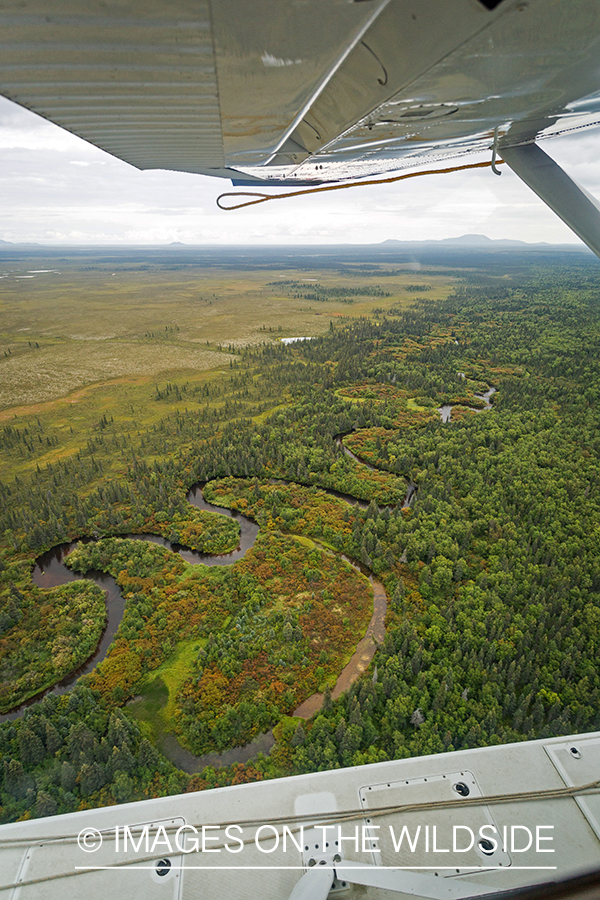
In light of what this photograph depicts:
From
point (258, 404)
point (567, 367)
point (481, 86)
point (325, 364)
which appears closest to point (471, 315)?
point (567, 367)

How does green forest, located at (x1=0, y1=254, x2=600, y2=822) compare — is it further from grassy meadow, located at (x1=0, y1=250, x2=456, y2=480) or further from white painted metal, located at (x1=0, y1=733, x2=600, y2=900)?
white painted metal, located at (x1=0, y1=733, x2=600, y2=900)

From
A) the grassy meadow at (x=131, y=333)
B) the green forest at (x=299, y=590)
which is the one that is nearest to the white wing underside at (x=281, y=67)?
the green forest at (x=299, y=590)

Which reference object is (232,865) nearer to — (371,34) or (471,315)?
(371,34)

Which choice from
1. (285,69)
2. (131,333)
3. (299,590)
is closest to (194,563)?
(299,590)

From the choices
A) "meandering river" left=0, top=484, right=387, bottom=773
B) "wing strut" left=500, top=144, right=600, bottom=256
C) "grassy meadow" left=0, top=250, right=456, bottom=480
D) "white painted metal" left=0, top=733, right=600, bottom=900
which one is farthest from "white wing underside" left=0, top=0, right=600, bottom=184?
"grassy meadow" left=0, top=250, right=456, bottom=480

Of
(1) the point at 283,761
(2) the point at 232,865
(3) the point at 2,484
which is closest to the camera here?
(2) the point at 232,865

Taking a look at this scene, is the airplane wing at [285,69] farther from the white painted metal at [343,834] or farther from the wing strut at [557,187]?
the white painted metal at [343,834]

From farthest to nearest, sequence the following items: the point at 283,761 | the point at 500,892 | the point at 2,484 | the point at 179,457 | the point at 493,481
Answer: the point at 179,457, the point at 2,484, the point at 493,481, the point at 283,761, the point at 500,892
